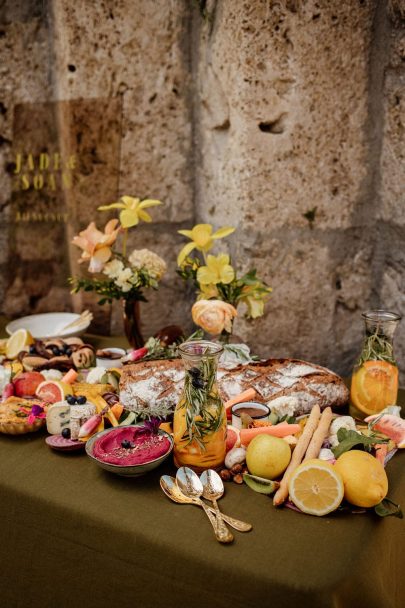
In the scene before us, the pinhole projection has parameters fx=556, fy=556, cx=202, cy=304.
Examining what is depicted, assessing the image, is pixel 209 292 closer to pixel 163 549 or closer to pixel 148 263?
pixel 148 263

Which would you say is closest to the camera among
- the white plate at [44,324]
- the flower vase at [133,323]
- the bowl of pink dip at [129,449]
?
the bowl of pink dip at [129,449]

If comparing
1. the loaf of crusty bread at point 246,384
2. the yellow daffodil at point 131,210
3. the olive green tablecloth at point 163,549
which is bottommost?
the olive green tablecloth at point 163,549

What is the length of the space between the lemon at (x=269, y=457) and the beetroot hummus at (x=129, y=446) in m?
0.19

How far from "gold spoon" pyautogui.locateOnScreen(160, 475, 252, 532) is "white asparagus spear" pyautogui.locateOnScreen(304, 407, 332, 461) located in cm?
23

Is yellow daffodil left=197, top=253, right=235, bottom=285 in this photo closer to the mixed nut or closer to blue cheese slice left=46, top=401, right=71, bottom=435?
the mixed nut

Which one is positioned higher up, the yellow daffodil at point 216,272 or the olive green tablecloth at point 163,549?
the yellow daffodil at point 216,272

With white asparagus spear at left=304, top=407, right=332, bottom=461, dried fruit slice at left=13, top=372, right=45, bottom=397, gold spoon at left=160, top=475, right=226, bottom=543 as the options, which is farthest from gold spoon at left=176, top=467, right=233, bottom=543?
dried fruit slice at left=13, top=372, right=45, bottom=397

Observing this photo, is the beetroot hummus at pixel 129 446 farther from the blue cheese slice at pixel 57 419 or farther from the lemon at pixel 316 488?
the lemon at pixel 316 488

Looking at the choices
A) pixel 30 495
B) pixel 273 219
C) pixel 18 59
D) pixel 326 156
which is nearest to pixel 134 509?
pixel 30 495

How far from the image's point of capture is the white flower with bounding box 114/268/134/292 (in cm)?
171

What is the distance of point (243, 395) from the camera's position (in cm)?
140

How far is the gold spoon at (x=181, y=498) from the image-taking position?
1.01 metres

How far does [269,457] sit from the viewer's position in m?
1.15

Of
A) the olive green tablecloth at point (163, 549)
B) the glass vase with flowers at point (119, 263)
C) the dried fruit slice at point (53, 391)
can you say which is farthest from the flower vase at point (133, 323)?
the olive green tablecloth at point (163, 549)
